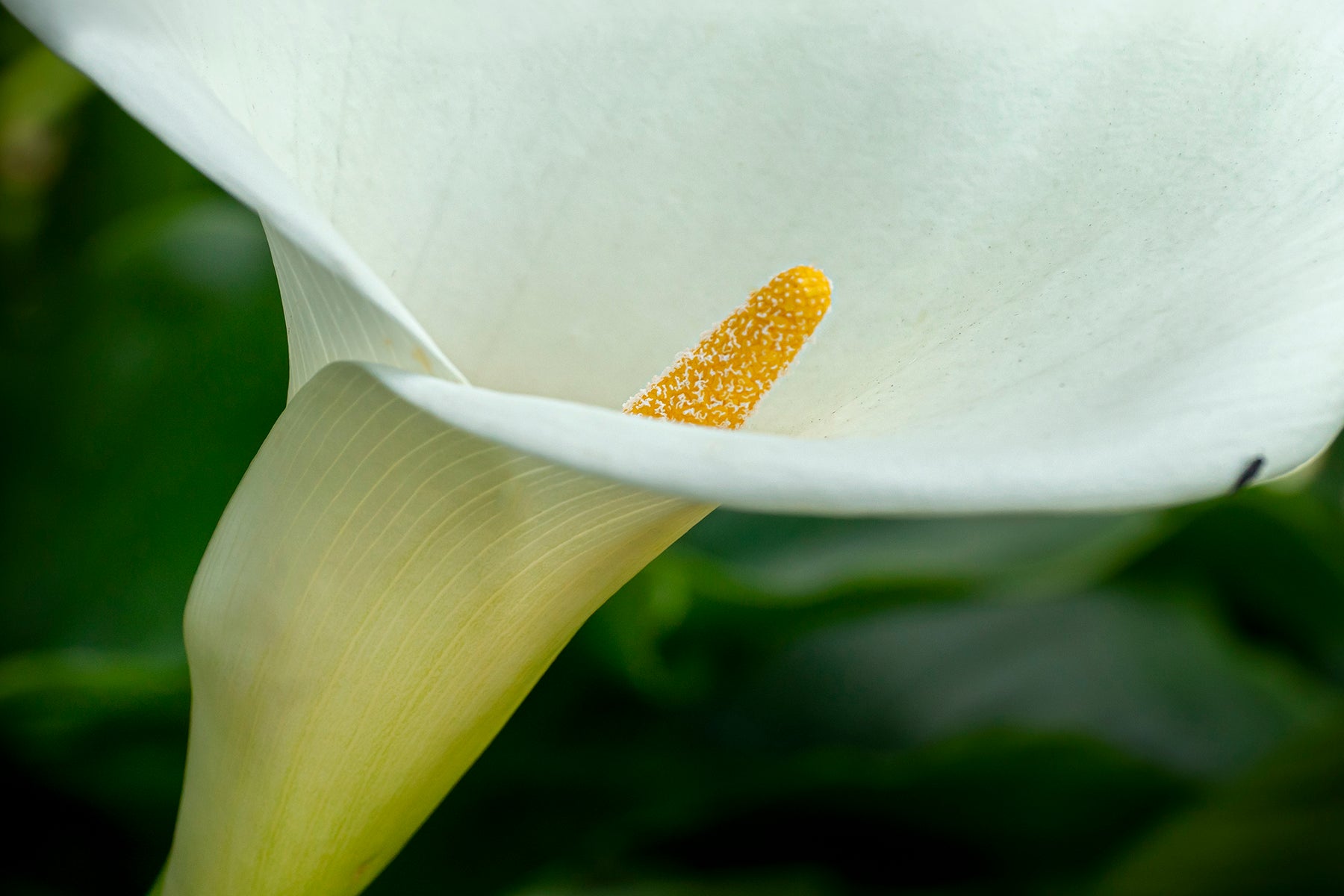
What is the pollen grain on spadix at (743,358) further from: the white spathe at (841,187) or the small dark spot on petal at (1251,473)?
the small dark spot on petal at (1251,473)

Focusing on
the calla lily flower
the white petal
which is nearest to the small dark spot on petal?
the calla lily flower

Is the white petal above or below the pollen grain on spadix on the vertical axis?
below

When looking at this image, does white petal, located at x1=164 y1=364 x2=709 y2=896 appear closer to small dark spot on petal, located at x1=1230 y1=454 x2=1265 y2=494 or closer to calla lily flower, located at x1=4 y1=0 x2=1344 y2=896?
calla lily flower, located at x1=4 y1=0 x2=1344 y2=896

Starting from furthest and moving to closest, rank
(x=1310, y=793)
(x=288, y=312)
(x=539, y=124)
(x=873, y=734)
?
(x=873, y=734) → (x=1310, y=793) → (x=539, y=124) → (x=288, y=312)

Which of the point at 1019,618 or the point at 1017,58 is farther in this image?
the point at 1019,618

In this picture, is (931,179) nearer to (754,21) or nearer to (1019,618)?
(754,21)

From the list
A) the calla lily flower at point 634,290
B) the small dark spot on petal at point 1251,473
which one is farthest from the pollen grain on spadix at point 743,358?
the small dark spot on petal at point 1251,473

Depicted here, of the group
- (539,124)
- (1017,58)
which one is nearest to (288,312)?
(539,124)

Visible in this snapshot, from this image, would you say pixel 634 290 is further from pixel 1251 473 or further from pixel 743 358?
pixel 1251 473
